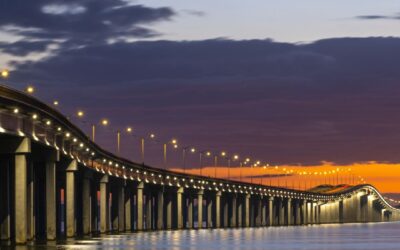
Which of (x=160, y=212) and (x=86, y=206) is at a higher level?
(x=86, y=206)

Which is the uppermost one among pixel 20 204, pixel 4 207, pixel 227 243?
pixel 20 204

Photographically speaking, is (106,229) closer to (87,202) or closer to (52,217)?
(87,202)

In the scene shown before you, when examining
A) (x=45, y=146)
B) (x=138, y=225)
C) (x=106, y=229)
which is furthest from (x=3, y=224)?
(x=138, y=225)

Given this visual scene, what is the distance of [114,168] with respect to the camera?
155 meters

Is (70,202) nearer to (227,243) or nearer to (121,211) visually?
(227,243)

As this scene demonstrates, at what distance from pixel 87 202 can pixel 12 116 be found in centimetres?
5504

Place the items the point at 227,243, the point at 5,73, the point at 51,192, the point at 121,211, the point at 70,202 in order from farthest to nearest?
the point at 121,211, the point at 70,202, the point at 51,192, the point at 227,243, the point at 5,73

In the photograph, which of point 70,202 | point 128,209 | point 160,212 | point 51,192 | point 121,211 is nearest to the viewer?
point 51,192

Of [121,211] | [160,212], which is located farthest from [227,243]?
[160,212]

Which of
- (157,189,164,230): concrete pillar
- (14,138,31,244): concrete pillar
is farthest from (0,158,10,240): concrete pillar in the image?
(157,189,164,230): concrete pillar


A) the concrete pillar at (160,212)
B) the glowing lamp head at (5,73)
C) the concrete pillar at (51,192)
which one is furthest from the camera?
the concrete pillar at (160,212)

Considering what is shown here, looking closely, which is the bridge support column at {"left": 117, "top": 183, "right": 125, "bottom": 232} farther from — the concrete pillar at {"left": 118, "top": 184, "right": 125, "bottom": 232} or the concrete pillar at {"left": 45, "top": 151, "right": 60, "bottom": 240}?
the concrete pillar at {"left": 45, "top": 151, "right": 60, "bottom": 240}

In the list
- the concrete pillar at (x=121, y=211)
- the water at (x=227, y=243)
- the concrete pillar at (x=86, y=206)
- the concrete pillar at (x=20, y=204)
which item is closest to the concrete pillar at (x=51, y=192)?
the water at (x=227, y=243)

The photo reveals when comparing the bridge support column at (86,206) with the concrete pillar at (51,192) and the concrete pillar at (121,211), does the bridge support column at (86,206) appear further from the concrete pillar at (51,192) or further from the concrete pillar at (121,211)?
the concrete pillar at (51,192)
